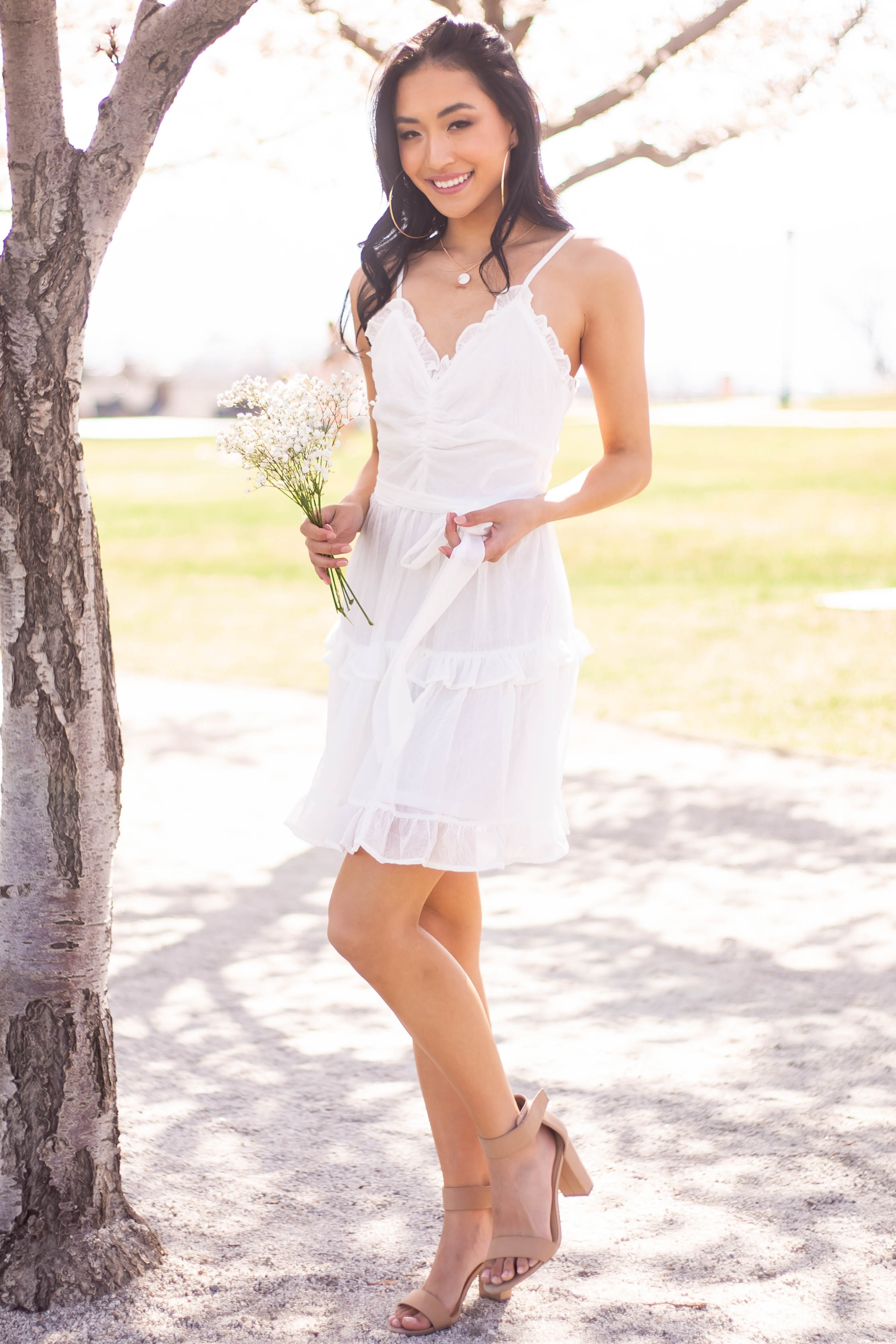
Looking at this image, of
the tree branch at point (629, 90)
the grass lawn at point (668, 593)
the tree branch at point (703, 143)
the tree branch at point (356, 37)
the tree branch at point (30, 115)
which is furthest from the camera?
the grass lawn at point (668, 593)

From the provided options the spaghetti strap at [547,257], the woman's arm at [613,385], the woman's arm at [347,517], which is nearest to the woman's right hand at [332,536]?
the woman's arm at [347,517]

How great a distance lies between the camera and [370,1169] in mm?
3029

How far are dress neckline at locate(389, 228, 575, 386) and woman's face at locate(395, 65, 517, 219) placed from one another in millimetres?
176

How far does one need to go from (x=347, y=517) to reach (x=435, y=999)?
0.89m

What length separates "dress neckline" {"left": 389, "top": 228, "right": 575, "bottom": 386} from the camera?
2.45 metres

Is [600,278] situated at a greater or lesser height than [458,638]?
greater

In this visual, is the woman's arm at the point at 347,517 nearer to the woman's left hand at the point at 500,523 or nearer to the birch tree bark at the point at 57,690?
the woman's left hand at the point at 500,523

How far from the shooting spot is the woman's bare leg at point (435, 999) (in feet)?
7.73

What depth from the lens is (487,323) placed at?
96.4 inches

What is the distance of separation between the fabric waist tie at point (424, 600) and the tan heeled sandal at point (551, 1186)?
2.36ft

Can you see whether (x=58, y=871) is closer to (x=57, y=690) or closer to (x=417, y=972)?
(x=57, y=690)

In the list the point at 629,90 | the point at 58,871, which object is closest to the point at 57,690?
the point at 58,871

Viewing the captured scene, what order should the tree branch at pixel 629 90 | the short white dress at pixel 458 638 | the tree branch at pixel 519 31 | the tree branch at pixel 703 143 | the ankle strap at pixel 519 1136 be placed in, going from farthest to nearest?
the tree branch at pixel 519 31, the tree branch at pixel 703 143, the tree branch at pixel 629 90, the ankle strap at pixel 519 1136, the short white dress at pixel 458 638

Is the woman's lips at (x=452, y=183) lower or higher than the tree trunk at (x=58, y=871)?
higher
